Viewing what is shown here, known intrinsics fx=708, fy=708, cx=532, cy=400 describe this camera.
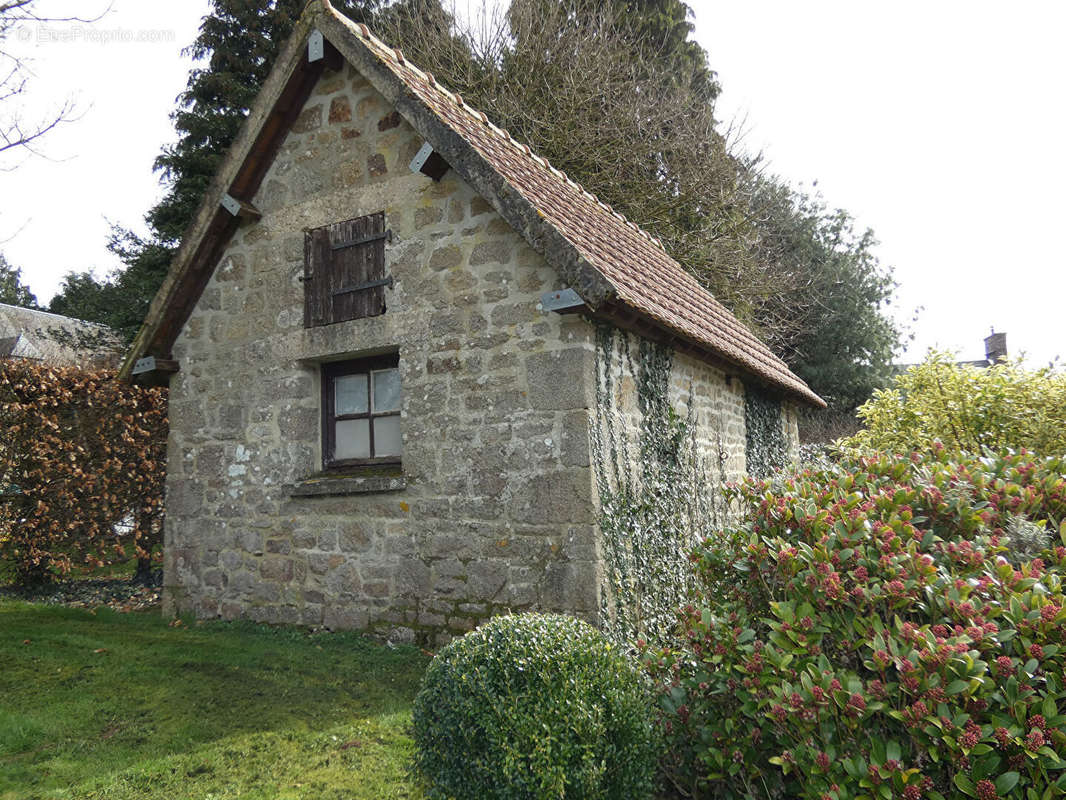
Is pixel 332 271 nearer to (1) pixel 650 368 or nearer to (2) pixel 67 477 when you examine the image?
(1) pixel 650 368

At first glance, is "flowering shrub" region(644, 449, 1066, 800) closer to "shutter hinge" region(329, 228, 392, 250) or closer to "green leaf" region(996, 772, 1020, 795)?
"green leaf" region(996, 772, 1020, 795)

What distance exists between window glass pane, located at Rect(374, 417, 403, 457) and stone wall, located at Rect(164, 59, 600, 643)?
0.35 m

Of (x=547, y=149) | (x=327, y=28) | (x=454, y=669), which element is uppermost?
(x=547, y=149)

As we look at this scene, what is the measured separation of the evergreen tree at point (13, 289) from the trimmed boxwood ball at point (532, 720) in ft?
147

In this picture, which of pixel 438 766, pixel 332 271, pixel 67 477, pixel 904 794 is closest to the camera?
pixel 904 794

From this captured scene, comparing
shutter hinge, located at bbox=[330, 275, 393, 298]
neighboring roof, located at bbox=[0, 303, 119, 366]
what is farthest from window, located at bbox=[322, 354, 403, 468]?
neighboring roof, located at bbox=[0, 303, 119, 366]

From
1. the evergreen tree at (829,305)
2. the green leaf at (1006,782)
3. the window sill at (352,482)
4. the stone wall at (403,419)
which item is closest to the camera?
the green leaf at (1006,782)

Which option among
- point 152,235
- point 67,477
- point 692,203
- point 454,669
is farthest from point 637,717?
point 152,235

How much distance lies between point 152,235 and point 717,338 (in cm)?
1349

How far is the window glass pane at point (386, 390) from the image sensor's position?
6.40 meters

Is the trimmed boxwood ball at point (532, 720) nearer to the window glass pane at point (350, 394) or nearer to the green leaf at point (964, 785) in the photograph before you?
the green leaf at point (964, 785)

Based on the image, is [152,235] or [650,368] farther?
[152,235]

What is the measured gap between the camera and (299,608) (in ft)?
21.1

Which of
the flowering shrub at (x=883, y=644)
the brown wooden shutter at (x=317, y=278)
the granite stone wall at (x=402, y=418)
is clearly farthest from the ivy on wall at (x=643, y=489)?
the brown wooden shutter at (x=317, y=278)
